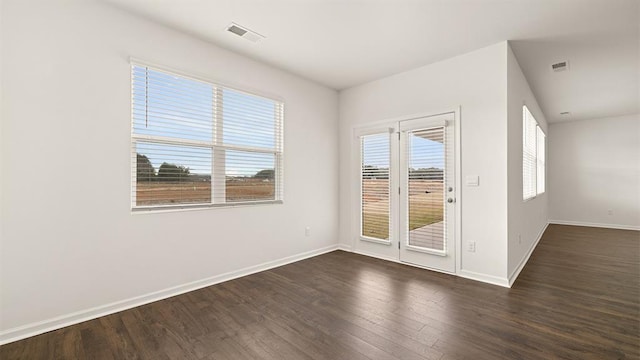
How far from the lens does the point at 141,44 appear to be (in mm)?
2721

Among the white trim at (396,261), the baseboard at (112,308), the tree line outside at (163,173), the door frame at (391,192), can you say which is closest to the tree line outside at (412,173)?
the door frame at (391,192)

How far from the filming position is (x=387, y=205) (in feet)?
14.0

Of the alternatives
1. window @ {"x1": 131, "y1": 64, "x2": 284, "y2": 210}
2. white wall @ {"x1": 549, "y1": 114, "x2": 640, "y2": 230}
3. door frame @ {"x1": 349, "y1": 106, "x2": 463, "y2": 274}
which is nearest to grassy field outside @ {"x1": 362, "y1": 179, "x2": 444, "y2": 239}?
door frame @ {"x1": 349, "y1": 106, "x2": 463, "y2": 274}

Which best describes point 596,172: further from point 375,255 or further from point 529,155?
point 375,255

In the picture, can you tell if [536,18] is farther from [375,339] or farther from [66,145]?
[66,145]

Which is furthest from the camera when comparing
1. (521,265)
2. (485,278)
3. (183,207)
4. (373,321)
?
(521,265)

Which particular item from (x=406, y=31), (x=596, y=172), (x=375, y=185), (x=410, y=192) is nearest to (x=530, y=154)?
(x=410, y=192)

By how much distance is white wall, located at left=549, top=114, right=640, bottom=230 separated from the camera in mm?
6582

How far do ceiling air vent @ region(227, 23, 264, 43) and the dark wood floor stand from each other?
2.85 metres

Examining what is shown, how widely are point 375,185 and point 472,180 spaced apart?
144cm

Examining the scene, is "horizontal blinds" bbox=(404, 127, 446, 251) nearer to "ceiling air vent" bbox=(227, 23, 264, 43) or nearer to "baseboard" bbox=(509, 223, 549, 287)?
"baseboard" bbox=(509, 223, 549, 287)

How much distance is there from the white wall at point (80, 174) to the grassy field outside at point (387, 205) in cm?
227

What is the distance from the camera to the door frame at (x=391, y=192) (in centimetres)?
352

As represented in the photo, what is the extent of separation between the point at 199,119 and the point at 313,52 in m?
1.64
